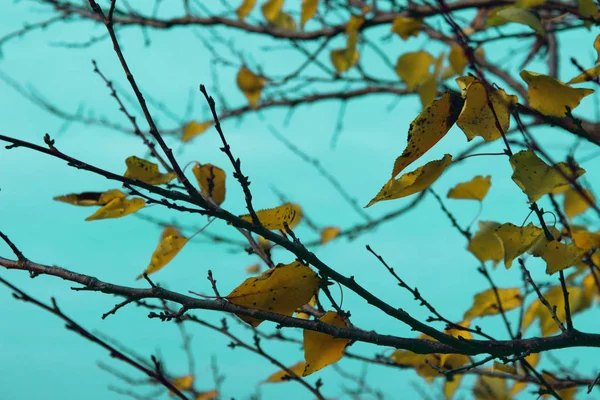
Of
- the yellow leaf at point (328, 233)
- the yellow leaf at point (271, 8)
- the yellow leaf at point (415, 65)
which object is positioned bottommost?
the yellow leaf at point (415, 65)

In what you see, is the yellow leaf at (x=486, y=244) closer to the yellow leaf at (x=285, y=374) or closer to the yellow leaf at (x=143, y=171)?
the yellow leaf at (x=285, y=374)

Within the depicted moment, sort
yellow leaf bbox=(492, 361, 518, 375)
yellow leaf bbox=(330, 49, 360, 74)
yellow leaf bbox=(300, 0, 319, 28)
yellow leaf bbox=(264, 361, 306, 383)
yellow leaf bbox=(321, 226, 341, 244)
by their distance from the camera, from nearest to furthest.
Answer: yellow leaf bbox=(492, 361, 518, 375)
yellow leaf bbox=(264, 361, 306, 383)
yellow leaf bbox=(300, 0, 319, 28)
yellow leaf bbox=(330, 49, 360, 74)
yellow leaf bbox=(321, 226, 341, 244)

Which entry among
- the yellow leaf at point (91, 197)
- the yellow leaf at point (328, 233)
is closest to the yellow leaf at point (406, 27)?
the yellow leaf at point (328, 233)

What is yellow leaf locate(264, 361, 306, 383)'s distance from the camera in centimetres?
98

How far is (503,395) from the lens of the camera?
4.42 feet

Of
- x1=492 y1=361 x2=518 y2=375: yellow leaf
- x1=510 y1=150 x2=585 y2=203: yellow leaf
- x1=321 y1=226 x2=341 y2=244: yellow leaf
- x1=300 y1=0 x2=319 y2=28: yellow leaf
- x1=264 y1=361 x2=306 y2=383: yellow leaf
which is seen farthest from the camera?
x1=321 y1=226 x2=341 y2=244: yellow leaf

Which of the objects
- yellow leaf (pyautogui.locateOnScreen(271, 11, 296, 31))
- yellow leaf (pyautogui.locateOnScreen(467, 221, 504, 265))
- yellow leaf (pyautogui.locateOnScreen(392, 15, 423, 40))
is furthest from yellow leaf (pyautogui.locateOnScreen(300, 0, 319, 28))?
yellow leaf (pyautogui.locateOnScreen(467, 221, 504, 265))

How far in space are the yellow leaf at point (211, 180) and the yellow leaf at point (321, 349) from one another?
0.30 metres

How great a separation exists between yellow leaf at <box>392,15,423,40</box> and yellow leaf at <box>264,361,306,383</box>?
3.01 feet

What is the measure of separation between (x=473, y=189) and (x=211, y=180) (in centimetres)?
37

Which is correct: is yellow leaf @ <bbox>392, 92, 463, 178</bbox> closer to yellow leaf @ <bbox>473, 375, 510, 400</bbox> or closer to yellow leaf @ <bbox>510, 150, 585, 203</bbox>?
yellow leaf @ <bbox>510, 150, 585, 203</bbox>

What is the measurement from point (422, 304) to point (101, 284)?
1.31 ft

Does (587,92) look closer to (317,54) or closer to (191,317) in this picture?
(191,317)

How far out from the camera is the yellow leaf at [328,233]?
6.72 feet
